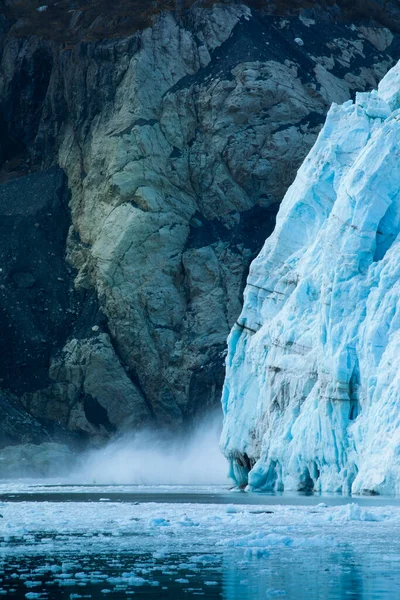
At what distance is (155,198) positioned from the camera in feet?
213

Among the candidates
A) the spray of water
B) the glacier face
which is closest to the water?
the glacier face

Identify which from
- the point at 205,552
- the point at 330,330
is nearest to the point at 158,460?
the point at 330,330

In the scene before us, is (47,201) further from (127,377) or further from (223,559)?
(223,559)

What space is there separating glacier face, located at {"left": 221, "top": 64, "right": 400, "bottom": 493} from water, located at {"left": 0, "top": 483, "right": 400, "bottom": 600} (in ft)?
16.7

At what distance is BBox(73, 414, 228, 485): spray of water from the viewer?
54.0 meters

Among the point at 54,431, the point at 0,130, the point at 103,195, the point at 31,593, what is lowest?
the point at 31,593

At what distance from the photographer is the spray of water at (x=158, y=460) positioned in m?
54.0

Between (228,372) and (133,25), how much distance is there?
1373 inches

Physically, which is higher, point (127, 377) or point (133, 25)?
point (133, 25)

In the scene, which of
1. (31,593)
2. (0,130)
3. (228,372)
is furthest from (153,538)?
(0,130)

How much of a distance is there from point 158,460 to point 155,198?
15.5 meters

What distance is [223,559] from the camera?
16.1 metres

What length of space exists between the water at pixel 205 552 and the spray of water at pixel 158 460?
27485 millimetres

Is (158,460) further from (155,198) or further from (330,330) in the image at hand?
(330,330)
